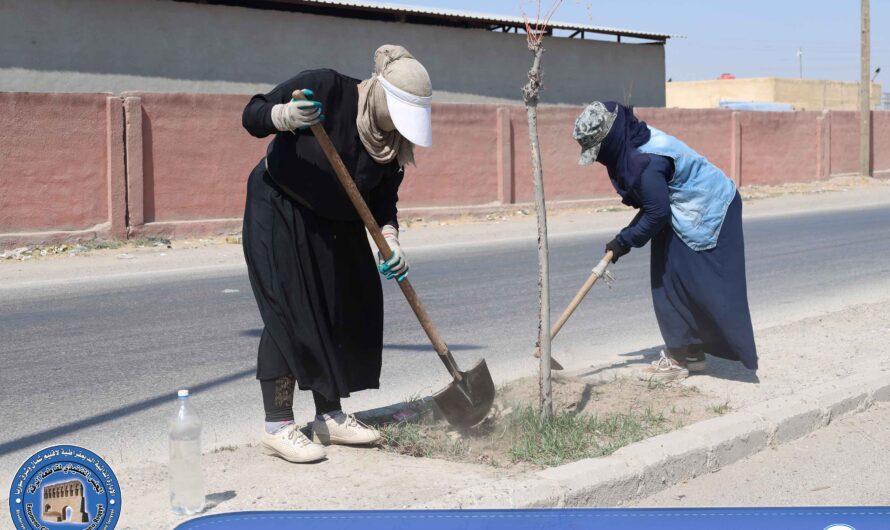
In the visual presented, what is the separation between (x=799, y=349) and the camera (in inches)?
257

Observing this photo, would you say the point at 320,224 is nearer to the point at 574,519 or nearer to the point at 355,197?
the point at 355,197

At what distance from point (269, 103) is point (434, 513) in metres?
2.03

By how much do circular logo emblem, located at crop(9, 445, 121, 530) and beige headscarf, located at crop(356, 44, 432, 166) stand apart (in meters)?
1.79

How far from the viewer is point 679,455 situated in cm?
431

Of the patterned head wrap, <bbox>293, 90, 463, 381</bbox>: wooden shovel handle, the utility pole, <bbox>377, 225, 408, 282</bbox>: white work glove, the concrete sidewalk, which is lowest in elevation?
the concrete sidewalk

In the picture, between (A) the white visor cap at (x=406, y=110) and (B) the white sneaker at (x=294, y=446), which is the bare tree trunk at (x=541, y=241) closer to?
(A) the white visor cap at (x=406, y=110)

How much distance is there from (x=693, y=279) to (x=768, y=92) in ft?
158

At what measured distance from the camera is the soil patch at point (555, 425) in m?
4.35

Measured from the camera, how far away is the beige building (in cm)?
5112

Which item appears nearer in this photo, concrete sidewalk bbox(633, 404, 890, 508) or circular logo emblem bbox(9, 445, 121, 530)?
circular logo emblem bbox(9, 445, 121, 530)

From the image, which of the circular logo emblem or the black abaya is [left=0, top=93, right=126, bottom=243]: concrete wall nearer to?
the black abaya

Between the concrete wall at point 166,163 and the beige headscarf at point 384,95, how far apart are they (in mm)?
10625

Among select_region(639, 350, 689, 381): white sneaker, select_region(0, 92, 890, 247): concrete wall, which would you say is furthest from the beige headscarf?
select_region(0, 92, 890, 247): concrete wall

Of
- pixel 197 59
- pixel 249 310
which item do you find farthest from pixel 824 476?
pixel 197 59
